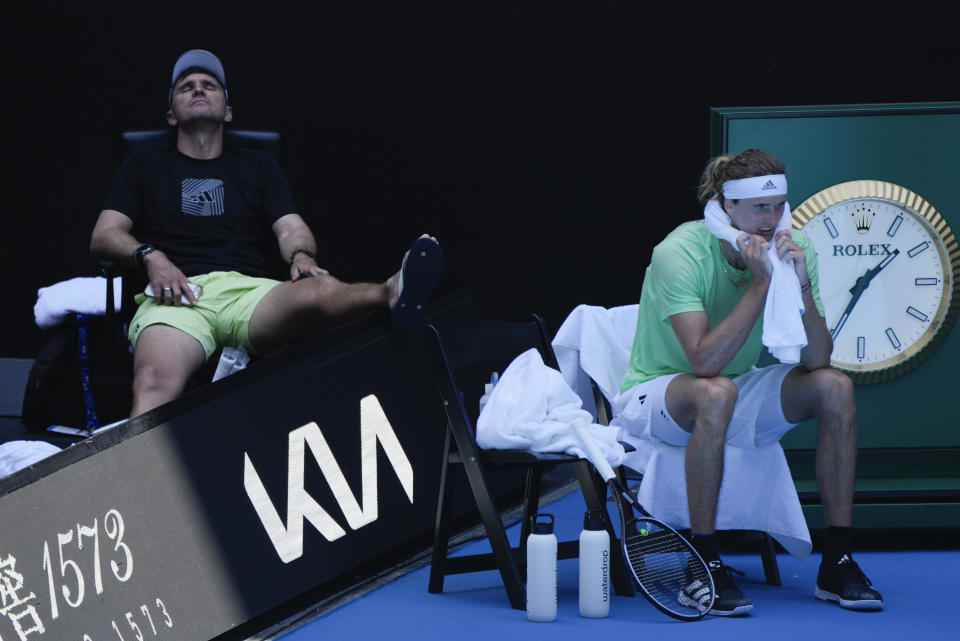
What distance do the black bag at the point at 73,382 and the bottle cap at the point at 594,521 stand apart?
163cm

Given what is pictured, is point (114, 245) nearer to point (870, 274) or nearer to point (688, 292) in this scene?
point (688, 292)

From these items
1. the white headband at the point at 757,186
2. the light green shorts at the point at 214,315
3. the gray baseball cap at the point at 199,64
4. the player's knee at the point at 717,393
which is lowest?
the player's knee at the point at 717,393

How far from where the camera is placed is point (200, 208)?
3449mm

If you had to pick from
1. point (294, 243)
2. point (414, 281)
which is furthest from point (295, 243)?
point (414, 281)

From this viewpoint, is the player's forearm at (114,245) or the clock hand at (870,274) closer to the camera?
the clock hand at (870,274)

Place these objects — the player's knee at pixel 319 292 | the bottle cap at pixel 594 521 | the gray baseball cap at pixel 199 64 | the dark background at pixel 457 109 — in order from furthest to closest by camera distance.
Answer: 1. the dark background at pixel 457 109
2. the gray baseball cap at pixel 199 64
3. the player's knee at pixel 319 292
4. the bottle cap at pixel 594 521

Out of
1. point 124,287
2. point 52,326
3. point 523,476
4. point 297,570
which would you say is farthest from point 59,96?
point 297,570

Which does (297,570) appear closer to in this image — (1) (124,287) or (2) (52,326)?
(1) (124,287)

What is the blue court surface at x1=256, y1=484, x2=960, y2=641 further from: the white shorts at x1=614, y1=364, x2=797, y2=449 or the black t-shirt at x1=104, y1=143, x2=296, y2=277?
the black t-shirt at x1=104, y1=143, x2=296, y2=277

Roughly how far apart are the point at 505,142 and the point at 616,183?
1.38 feet

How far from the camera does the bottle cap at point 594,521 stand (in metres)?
2.56

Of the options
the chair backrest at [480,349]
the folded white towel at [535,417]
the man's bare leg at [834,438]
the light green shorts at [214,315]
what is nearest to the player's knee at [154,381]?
the light green shorts at [214,315]

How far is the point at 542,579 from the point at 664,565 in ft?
0.78

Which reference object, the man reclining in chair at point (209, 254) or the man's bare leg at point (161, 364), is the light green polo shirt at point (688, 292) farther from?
the man's bare leg at point (161, 364)
